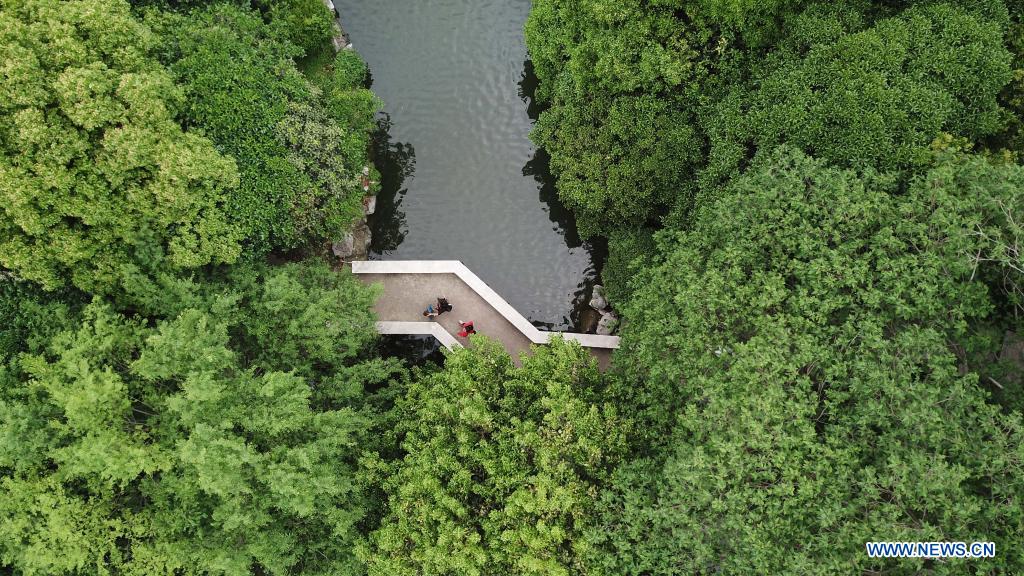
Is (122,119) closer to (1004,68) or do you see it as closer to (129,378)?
(129,378)

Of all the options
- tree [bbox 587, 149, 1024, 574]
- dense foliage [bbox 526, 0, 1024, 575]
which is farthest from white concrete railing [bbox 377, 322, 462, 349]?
tree [bbox 587, 149, 1024, 574]

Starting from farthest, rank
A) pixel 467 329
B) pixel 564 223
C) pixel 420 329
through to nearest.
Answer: pixel 564 223 < pixel 420 329 < pixel 467 329

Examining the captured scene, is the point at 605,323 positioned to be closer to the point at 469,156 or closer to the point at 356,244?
the point at 469,156

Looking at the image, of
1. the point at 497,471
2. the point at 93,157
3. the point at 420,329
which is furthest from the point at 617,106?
the point at 93,157

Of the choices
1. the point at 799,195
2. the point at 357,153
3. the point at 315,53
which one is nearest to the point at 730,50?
the point at 799,195

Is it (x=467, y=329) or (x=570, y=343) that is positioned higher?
(x=570, y=343)

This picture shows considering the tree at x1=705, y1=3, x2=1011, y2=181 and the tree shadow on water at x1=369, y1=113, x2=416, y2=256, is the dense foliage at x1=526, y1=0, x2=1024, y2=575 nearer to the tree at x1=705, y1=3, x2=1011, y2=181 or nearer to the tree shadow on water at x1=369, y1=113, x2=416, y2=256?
the tree at x1=705, y1=3, x2=1011, y2=181
